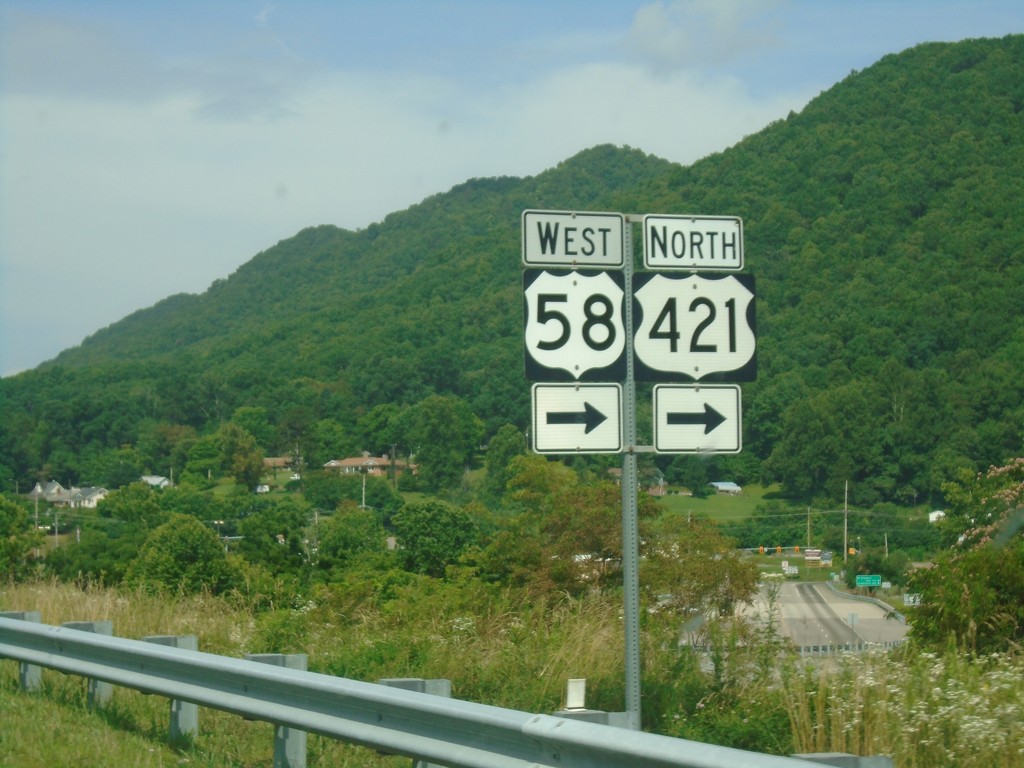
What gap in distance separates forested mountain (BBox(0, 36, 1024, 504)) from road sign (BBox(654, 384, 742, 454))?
1608 inches

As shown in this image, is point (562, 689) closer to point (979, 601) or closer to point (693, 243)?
point (693, 243)

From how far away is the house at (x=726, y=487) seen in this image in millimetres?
55903

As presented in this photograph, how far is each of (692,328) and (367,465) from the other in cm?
9442

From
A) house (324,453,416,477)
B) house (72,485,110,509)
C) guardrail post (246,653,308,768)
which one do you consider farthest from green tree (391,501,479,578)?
house (324,453,416,477)

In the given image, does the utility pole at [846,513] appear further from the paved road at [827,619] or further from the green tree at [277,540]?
the paved road at [827,619]

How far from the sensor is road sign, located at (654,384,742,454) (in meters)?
5.99

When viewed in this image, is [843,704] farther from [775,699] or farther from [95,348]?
[95,348]

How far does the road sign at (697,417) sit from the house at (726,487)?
1949 inches

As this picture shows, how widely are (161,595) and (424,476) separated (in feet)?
258

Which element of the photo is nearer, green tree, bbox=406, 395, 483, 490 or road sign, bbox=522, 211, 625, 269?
road sign, bbox=522, 211, 625, 269

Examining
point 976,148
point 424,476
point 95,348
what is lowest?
point 424,476

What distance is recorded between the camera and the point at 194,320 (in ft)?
520

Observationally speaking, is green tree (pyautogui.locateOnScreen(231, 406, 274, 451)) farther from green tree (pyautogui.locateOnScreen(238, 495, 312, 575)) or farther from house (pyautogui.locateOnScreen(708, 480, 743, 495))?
house (pyautogui.locateOnScreen(708, 480, 743, 495))

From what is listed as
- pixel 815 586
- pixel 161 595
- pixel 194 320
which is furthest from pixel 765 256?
pixel 194 320
